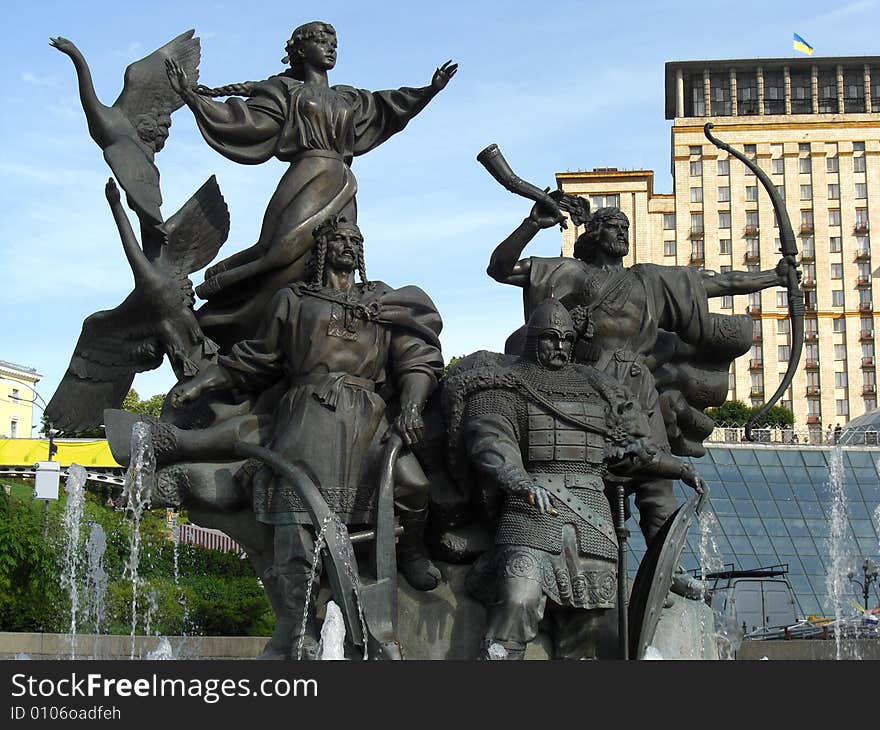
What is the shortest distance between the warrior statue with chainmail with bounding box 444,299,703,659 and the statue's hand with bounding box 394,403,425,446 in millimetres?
224

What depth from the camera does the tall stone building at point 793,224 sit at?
81.4 m

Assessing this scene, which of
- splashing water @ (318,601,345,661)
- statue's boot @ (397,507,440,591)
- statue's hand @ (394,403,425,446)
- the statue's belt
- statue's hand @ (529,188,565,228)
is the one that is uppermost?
statue's hand @ (529,188,565,228)

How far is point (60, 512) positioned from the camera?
1081 inches

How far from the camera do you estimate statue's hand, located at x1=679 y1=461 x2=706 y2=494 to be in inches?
369

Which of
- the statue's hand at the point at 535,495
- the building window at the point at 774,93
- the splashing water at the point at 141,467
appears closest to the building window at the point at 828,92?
the building window at the point at 774,93

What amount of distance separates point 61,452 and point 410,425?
117 feet

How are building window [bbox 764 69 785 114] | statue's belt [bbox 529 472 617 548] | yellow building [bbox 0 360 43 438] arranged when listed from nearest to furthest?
1. statue's belt [bbox 529 472 617 548]
2. yellow building [bbox 0 360 43 438]
3. building window [bbox 764 69 785 114]

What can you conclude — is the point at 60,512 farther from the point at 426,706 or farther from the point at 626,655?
the point at 426,706

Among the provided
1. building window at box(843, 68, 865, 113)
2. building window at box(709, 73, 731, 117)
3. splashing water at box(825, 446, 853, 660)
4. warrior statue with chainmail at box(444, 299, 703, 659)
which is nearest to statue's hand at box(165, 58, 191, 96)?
warrior statue with chainmail at box(444, 299, 703, 659)

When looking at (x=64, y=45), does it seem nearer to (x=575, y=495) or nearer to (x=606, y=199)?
(x=575, y=495)

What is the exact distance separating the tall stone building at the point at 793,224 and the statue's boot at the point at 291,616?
72346 millimetres

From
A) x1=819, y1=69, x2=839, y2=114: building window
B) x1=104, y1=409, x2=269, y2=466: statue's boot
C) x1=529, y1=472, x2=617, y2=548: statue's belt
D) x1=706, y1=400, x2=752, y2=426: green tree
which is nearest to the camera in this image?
x1=529, y1=472, x2=617, y2=548: statue's belt

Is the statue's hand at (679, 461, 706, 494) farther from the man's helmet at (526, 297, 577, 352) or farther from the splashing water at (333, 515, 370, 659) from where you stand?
the splashing water at (333, 515, 370, 659)

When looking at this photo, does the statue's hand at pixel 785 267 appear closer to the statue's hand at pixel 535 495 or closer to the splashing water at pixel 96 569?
the statue's hand at pixel 535 495
